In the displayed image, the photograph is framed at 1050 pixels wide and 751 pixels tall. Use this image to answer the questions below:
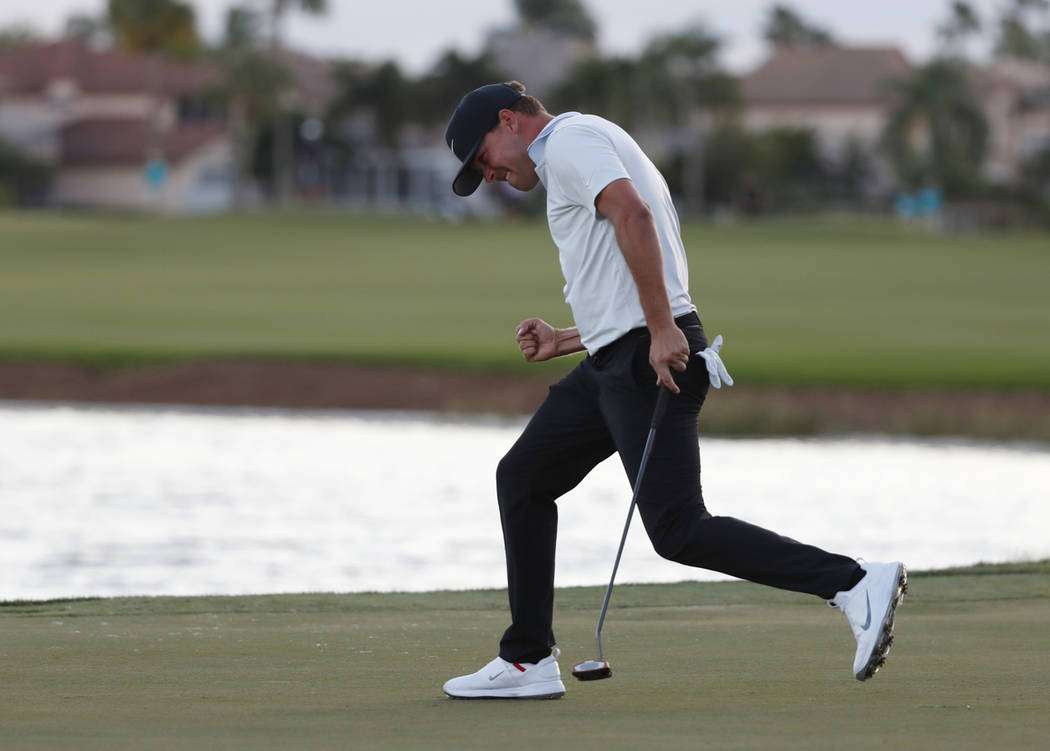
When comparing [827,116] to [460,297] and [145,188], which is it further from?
[460,297]

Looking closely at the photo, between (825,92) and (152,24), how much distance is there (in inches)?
1944

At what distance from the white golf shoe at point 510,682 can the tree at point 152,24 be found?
4129 inches

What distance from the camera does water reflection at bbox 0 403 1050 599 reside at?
1203 cm

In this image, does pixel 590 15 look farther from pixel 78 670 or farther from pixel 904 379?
pixel 78 670

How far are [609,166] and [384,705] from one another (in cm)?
177

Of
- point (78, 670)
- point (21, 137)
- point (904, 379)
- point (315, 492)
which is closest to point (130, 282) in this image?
point (904, 379)

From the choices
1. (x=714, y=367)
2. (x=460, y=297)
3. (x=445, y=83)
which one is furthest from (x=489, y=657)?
(x=445, y=83)

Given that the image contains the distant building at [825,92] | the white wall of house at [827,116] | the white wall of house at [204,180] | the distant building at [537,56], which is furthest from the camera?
the distant building at [825,92]

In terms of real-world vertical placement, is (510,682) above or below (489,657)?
above

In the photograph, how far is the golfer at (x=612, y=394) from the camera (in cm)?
579

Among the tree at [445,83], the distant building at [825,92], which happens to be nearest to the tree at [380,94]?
the tree at [445,83]

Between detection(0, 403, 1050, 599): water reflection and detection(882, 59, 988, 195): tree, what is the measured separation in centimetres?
8627

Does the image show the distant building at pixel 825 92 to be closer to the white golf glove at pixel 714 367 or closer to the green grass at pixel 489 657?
the green grass at pixel 489 657

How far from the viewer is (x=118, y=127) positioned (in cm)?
11012
